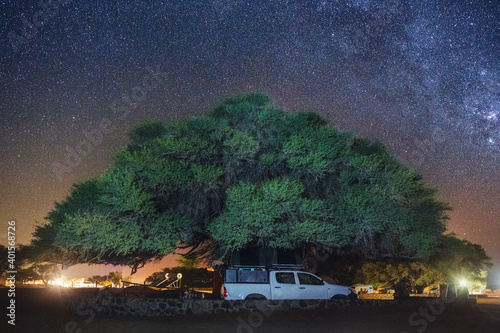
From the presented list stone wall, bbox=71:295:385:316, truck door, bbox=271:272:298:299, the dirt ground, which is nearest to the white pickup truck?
truck door, bbox=271:272:298:299

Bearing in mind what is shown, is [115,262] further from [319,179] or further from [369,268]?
[369,268]

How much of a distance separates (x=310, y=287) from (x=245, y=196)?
176 inches

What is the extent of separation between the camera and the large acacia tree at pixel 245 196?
55.5 feet

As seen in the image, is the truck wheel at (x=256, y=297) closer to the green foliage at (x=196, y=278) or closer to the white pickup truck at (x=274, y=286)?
the white pickup truck at (x=274, y=286)

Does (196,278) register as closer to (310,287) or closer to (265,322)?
(310,287)

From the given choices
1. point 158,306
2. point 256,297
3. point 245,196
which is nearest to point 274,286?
point 256,297

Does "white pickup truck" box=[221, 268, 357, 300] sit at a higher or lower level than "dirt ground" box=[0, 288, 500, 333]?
higher

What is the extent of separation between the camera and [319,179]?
19.6 meters

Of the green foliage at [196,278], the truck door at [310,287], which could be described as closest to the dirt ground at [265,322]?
the truck door at [310,287]

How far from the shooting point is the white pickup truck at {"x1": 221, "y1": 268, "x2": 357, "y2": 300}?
16.3 meters

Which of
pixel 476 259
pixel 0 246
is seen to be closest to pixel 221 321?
pixel 476 259

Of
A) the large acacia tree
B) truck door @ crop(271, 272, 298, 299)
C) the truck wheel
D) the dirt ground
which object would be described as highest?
the large acacia tree

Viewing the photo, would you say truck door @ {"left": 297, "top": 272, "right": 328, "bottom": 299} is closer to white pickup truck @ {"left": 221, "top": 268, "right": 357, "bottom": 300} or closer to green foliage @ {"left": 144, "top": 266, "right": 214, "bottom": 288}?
white pickup truck @ {"left": 221, "top": 268, "right": 357, "bottom": 300}

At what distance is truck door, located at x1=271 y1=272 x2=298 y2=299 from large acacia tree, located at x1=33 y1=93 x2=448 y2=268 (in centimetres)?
120
